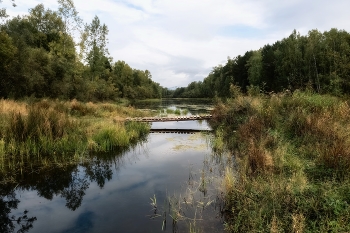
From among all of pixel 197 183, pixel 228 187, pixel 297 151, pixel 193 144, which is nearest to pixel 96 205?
pixel 197 183

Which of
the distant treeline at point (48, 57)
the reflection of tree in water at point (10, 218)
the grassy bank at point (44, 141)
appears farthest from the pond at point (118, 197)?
the distant treeline at point (48, 57)

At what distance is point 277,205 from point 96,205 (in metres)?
4.13

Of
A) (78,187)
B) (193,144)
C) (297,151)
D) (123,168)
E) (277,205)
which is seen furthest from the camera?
(193,144)

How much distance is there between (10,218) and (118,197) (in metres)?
2.37

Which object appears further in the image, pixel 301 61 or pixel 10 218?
pixel 301 61

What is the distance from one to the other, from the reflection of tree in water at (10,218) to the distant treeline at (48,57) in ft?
55.0

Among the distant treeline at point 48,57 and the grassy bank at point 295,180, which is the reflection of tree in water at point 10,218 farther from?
the distant treeline at point 48,57

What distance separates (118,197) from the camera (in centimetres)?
625

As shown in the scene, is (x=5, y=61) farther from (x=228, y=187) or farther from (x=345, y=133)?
(x=345, y=133)

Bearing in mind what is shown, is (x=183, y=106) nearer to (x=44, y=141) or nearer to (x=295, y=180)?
(x=44, y=141)

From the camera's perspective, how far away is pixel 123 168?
340 inches

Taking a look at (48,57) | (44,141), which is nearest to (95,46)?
(48,57)

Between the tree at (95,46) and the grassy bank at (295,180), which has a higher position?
the tree at (95,46)

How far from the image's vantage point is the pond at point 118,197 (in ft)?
16.1
